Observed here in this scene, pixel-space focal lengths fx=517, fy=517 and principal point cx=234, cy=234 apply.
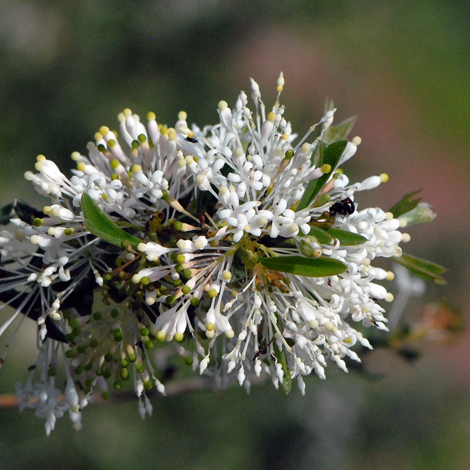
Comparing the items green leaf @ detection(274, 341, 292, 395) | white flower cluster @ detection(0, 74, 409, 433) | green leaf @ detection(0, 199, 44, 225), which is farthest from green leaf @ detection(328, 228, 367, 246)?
green leaf @ detection(0, 199, 44, 225)

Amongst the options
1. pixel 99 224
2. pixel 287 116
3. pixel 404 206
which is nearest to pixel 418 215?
pixel 404 206

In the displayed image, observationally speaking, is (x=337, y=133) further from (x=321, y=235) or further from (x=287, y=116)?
(x=287, y=116)

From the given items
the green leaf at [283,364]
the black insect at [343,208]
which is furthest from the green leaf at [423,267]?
the green leaf at [283,364]

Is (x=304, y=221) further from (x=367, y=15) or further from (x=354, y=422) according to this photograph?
(x=367, y=15)

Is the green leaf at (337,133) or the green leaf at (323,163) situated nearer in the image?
the green leaf at (323,163)

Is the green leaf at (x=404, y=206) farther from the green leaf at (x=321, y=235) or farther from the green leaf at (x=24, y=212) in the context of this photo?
the green leaf at (x=24, y=212)

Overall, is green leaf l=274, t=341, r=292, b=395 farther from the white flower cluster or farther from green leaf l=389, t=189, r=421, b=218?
green leaf l=389, t=189, r=421, b=218

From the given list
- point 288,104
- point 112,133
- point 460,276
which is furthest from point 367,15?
point 112,133
